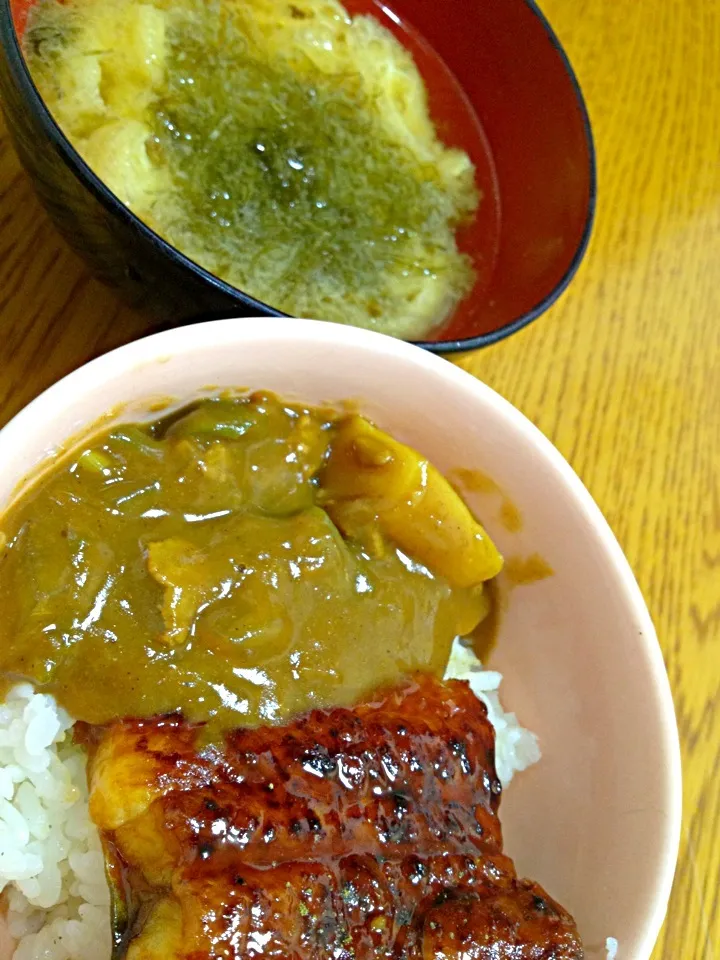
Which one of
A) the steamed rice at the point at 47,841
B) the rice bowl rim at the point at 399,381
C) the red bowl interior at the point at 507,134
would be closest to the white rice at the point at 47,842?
the steamed rice at the point at 47,841

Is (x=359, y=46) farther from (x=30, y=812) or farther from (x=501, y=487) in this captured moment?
(x=30, y=812)

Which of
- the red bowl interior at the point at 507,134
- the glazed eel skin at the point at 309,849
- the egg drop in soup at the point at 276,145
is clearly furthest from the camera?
the red bowl interior at the point at 507,134

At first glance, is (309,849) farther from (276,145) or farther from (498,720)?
(276,145)

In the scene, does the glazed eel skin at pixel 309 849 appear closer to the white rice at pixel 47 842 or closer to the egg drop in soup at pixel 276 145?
the white rice at pixel 47 842

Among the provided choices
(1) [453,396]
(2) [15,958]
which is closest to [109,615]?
(2) [15,958]

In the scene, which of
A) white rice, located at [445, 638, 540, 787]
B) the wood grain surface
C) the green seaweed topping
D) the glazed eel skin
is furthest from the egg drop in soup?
the glazed eel skin

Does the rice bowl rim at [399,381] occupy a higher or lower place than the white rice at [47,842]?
higher
